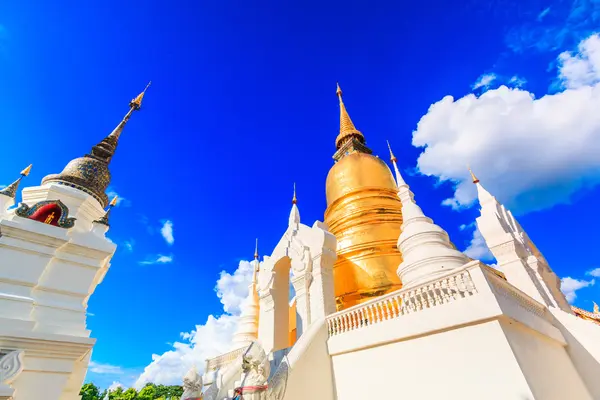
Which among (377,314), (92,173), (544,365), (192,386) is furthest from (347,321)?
(92,173)

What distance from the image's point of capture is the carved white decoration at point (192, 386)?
7480 mm

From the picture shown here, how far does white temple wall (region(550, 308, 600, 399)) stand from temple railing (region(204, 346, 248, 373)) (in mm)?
8809

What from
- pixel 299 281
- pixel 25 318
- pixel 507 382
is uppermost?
pixel 299 281

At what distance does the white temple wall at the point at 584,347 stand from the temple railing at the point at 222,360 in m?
8.81

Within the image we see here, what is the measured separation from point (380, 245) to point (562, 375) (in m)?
6.35

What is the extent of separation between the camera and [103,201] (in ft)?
30.7

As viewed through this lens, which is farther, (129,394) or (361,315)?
(129,394)

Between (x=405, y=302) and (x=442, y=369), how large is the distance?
129 cm

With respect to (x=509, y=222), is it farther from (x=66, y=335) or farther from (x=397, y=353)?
(x=66, y=335)

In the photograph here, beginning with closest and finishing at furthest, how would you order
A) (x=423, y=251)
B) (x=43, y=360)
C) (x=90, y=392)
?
(x=43, y=360)
(x=423, y=251)
(x=90, y=392)

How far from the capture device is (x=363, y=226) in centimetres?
1293

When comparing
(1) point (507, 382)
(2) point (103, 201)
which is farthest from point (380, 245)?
(2) point (103, 201)

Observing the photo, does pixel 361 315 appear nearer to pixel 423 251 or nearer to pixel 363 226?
pixel 423 251

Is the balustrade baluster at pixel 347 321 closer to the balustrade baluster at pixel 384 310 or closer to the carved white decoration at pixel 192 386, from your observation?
the balustrade baluster at pixel 384 310
